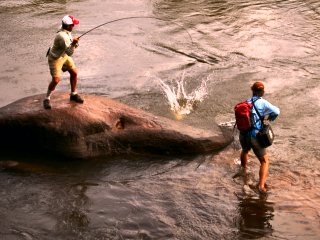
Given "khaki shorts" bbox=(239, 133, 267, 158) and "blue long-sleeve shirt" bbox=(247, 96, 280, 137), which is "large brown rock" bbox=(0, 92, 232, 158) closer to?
"khaki shorts" bbox=(239, 133, 267, 158)

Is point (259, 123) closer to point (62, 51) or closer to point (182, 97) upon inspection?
point (62, 51)

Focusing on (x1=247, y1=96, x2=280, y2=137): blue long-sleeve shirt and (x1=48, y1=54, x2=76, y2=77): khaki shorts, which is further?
(x1=48, y1=54, x2=76, y2=77): khaki shorts

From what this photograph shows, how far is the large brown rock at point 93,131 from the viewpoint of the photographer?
8.79m

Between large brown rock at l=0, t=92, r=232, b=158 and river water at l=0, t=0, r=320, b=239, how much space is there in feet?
0.79

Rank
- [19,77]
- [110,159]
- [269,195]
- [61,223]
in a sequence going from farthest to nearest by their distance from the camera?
1. [19,77]
2. [110,159]
3. [269,195]
4. [61,223]

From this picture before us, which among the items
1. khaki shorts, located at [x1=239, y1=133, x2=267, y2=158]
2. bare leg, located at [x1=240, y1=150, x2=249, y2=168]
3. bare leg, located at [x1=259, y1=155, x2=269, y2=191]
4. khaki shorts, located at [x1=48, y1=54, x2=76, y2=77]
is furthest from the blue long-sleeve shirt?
khaki shorts, located at [x1=48, y1=54, x2=76, y2=77]

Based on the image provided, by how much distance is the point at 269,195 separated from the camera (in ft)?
26.3

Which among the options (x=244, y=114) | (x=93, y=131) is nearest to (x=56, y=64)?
(x=93, y=131)

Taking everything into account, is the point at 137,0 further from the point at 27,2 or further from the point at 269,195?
the point at 269,195

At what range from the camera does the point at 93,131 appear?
8938 mm

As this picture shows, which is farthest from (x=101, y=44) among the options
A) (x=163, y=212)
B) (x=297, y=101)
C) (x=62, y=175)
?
(x=163, y=212)

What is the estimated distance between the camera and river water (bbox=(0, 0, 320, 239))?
739 centimetres

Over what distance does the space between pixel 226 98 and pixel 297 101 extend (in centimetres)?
162

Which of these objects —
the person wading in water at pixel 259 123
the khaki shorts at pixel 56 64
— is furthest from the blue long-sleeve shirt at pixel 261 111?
the khaki shorts at pixel 56 64
